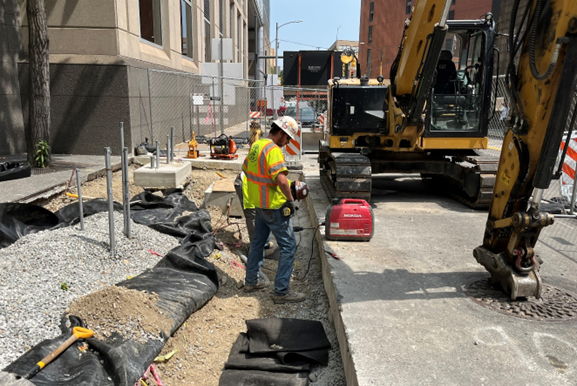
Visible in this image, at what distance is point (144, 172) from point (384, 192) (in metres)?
4.67

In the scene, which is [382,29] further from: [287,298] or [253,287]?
[287,298]

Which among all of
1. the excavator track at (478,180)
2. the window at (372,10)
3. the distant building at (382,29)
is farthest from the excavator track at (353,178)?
the window at (372,10)

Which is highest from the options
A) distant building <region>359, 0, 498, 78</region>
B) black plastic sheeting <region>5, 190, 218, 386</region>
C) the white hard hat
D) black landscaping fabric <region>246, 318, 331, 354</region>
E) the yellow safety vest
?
distant building <region>359, 0, 498, 78</region>

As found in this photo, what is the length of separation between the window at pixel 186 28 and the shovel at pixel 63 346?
16.7m

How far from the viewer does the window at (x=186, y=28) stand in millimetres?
18161

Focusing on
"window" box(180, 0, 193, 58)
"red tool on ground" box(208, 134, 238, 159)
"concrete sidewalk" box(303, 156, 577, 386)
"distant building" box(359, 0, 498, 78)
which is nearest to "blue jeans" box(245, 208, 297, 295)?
"concrete sidewalk" box(303, 156, 577, 386)

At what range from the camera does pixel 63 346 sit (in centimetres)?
315

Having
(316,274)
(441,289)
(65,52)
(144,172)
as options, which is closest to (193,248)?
(316,274)

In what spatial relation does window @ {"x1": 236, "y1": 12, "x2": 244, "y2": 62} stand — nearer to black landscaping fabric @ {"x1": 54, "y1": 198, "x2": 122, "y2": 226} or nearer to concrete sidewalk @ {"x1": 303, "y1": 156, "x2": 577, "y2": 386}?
black landscaping fabric @ {"x1": 54, "y1": 198, "x2": 122, "y2": 226}

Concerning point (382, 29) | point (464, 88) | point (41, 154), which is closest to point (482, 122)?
point (464, 88)

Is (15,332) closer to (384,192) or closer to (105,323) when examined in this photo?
(105,323)

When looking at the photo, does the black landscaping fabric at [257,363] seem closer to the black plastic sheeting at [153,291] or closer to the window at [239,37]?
the black plastic sheeting at [153,291]

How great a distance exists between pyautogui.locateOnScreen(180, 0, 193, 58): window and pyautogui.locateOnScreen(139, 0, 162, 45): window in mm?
2879

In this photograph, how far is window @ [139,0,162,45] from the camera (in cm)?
1511
